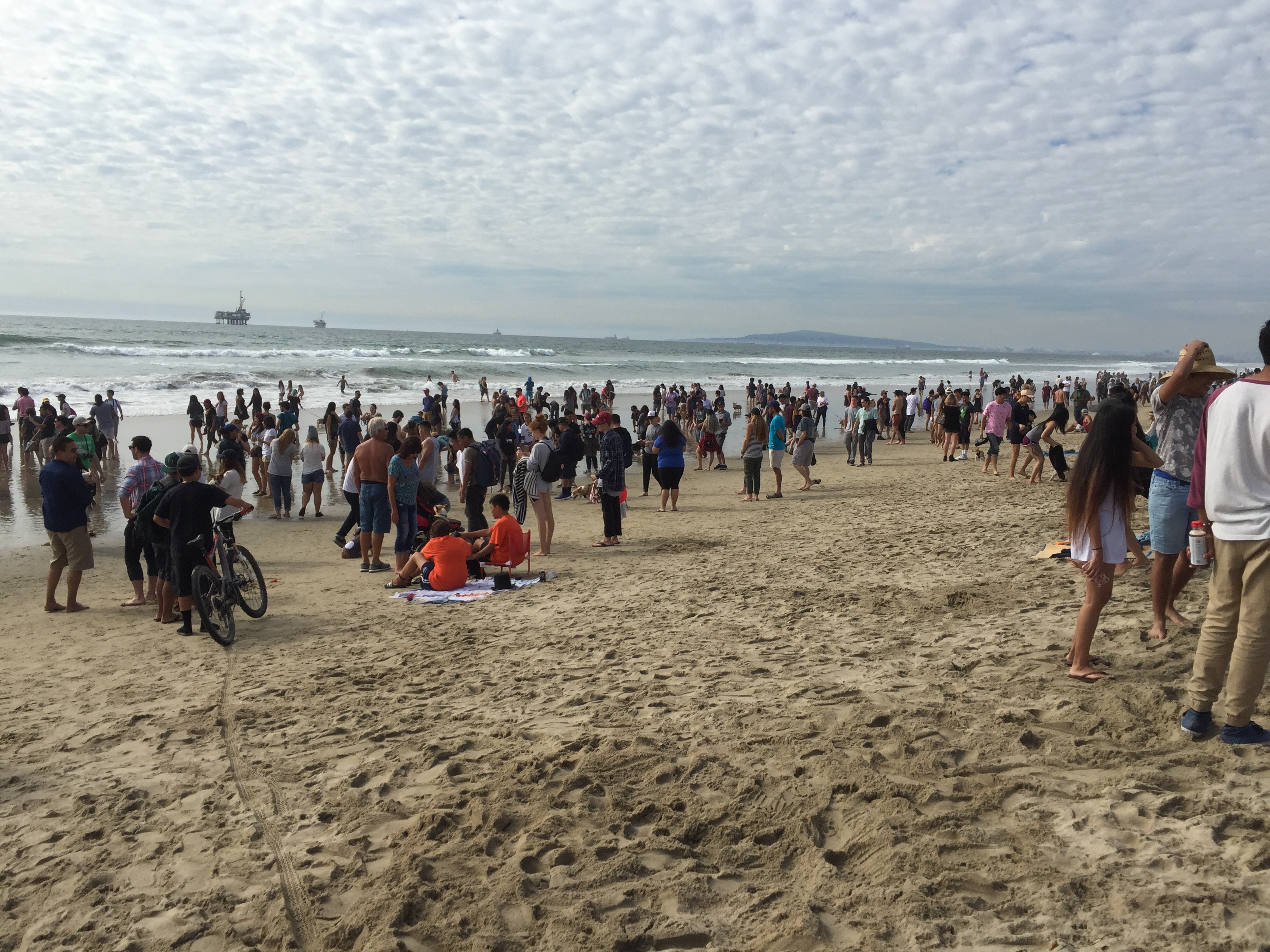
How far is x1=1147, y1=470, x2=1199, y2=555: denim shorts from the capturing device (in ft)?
15.1

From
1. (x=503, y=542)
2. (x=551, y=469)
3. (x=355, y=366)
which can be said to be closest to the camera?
(x=503, y=542)

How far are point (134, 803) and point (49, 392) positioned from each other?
112ft

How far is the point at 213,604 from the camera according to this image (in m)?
6.65

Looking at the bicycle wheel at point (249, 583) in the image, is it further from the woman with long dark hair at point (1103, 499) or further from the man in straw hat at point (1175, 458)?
the man in straw hat at point (1175, 458)

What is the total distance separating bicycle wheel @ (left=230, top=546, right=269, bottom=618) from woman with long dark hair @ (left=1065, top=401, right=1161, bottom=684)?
6.30 metres

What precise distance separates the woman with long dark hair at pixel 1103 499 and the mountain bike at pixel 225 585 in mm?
6083

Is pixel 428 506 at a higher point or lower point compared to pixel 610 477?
lower

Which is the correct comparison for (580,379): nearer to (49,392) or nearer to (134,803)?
(49,392)

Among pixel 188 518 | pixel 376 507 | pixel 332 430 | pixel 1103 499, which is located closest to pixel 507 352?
pixel 332 430

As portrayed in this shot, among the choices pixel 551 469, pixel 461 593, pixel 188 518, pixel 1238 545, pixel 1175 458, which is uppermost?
pixel 1175 458

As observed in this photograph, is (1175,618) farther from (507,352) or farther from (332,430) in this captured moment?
(507,352)

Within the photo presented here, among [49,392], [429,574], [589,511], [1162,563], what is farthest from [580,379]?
[1162,563]

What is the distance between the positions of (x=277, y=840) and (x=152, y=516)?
469 cm

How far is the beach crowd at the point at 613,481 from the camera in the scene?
11.4 ft
